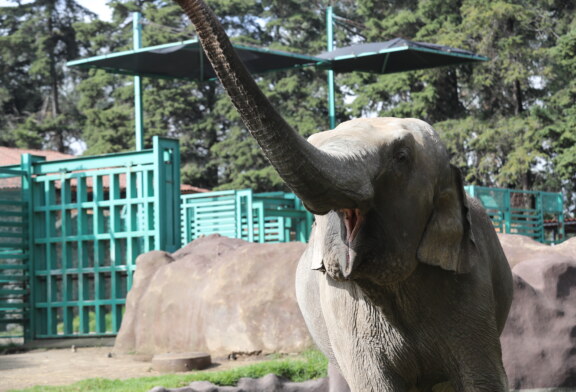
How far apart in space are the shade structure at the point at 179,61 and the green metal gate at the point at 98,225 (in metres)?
2.78

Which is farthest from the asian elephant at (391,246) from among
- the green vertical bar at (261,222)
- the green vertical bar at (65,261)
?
the green vertical bar at (261,222)

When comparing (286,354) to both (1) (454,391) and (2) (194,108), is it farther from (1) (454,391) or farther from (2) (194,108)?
(2) (194,108)

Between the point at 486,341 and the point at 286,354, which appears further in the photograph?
the point at 286,354

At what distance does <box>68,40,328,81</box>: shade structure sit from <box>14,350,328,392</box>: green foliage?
767cm

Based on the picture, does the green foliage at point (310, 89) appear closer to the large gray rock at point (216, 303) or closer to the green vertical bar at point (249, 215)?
the green vertical bar at point (249, 215)

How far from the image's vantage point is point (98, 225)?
38.5 feet

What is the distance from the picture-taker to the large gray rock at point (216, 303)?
857cm

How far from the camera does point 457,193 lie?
310 cm

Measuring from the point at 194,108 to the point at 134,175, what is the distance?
64.2ft

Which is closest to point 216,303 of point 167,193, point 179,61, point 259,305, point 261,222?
point 259,305

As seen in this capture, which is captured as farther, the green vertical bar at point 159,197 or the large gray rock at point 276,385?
the green vertical bar at point 159,197

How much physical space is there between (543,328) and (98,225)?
23.6 ft

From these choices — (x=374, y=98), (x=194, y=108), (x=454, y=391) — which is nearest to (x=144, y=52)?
(x=454, y=391)

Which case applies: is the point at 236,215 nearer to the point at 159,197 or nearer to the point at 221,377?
the point at 159,197
